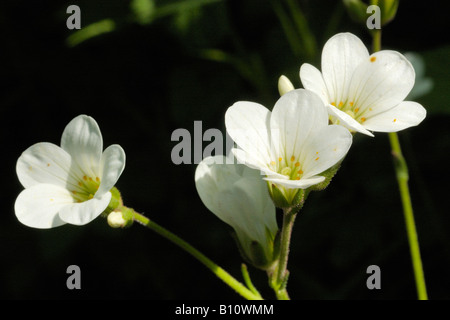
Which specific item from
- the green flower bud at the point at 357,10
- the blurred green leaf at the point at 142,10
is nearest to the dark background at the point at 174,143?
the blurred green leaf at the point at 142,10

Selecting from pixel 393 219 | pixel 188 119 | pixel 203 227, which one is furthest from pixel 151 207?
pixel 393 219

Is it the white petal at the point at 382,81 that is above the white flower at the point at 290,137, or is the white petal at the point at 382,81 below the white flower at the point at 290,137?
above

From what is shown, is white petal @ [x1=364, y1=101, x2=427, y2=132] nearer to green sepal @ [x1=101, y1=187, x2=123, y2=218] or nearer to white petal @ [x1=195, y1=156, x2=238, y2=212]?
white petal @ [x1=195, y1=156, x2=238, y2=212]

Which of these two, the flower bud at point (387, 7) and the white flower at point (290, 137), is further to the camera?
the flower bud at point (387, 7)

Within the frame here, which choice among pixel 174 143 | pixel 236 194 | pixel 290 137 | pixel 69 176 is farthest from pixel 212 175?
pixel 174 143

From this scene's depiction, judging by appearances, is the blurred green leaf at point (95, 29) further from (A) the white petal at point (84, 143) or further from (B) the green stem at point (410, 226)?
(B) the green stem at point (410, 226)
